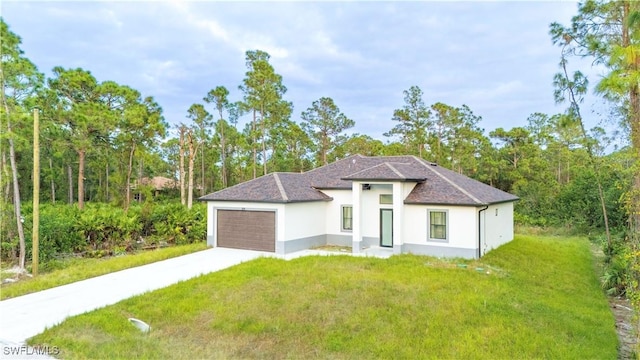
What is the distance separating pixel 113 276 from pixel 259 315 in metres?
6.35

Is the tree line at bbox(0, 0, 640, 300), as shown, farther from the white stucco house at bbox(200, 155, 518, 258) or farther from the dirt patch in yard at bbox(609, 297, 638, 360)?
the white stucco house at bbox(200, 155, 518, 258)

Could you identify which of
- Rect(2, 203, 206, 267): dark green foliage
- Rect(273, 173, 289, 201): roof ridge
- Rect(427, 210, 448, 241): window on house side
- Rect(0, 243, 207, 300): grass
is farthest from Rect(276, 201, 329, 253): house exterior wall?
Rect(2, 203, 206, 267): dark green foliage

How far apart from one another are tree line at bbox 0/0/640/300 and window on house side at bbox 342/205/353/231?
989 cm

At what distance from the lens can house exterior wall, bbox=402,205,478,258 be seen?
44.7 feet

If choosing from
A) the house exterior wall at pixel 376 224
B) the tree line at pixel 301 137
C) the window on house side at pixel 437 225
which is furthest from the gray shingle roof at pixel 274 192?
the tree line at pixel 301 137

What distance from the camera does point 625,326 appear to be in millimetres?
8828

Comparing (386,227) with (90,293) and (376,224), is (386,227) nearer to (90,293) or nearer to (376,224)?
(376,224)

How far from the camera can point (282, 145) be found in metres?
34.1

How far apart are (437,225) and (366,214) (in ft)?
10.5

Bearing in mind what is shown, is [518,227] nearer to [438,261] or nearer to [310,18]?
[438,261]

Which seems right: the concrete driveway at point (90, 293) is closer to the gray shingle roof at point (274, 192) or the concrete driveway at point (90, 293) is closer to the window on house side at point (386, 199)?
the gray shingle roof at point (274, 192)

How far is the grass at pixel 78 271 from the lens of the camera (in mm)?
10062

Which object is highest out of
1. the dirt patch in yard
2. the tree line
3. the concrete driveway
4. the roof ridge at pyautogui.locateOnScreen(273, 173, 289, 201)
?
the tree line

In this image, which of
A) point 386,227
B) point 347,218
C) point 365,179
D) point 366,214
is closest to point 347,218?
point 347,218
